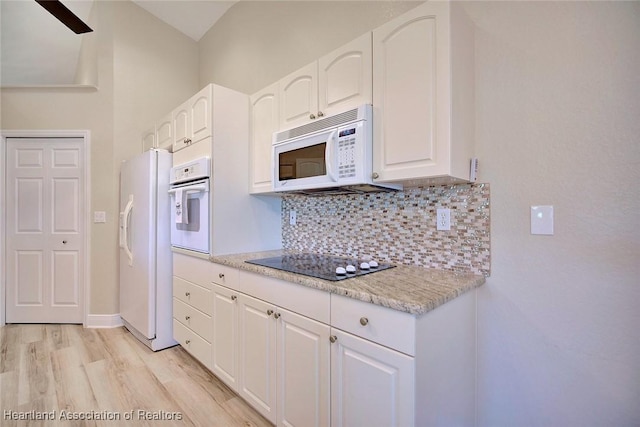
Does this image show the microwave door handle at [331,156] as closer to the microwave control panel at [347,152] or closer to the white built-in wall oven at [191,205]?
the microwave control panel at [347,152]

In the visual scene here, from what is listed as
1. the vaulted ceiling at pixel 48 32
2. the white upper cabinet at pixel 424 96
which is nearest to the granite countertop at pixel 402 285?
the white upper cabinet at pixel 424 96

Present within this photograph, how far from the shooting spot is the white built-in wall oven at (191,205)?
2129 mm

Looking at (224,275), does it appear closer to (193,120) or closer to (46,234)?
(193,120)

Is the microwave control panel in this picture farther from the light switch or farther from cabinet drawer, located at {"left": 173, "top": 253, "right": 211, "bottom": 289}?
cabinet drawer, located at {"left": 173, "top": 253, "right": 211, "bottom": 289}

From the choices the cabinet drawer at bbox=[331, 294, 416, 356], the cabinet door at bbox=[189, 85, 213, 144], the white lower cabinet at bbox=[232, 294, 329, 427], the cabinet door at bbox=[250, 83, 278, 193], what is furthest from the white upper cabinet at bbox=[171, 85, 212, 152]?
the cabinet drawer at bbox=[331, 294, 416, 356]

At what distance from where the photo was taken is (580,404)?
1.24 meters

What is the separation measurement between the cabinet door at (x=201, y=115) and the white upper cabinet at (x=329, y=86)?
53cm

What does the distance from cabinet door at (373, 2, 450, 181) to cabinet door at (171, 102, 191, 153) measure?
159 cm

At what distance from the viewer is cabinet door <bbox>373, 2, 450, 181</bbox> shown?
130 cm

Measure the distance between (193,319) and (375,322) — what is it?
1.64 m

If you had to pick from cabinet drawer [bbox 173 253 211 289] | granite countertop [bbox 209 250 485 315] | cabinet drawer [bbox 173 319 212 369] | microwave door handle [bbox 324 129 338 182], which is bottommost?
cabinet drawer [bbox 173 319 212 369]

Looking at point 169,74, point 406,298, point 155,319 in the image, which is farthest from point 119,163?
point 406,298

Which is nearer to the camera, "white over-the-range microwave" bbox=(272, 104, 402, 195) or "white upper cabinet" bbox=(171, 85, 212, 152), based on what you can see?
"white over-the-range microwave" bbox=(272, 104, 402, 195)

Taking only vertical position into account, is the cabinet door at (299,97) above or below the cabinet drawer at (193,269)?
above
